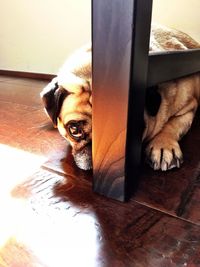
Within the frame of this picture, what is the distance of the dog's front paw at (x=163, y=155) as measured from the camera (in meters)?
0.86

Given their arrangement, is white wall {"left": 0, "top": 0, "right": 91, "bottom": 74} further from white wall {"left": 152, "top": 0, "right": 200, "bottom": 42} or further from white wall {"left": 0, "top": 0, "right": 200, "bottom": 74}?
white wall {"left": 152, "top": 0, "right": 200, "bottom": 42}

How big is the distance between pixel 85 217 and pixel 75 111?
0.33m

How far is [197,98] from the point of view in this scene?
48.4 inches

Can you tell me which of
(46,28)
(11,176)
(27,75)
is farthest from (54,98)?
(27,75)

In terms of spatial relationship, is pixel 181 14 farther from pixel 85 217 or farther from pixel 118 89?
pixel 85 217

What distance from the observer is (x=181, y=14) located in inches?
70.6

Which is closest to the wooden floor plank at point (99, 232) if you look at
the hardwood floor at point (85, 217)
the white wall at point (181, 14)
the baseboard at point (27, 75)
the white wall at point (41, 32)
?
the hardwood floor at point (85, 217)

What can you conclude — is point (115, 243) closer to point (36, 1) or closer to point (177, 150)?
point (177, 150)

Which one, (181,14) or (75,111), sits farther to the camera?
(181,14)

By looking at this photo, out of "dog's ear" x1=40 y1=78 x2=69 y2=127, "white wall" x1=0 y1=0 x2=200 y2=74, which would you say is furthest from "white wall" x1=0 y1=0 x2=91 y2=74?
"dog's ear" x1=40 y1=78 x2=69 y2=127

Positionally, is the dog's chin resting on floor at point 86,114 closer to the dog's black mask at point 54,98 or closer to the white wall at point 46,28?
the dog's black mask at point 54,98

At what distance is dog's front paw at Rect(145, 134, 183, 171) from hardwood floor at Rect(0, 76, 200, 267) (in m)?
0.03

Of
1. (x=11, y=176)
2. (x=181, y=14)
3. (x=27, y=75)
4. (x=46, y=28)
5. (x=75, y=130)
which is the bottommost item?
(x=27, y=75)

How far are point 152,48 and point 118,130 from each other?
49cm
